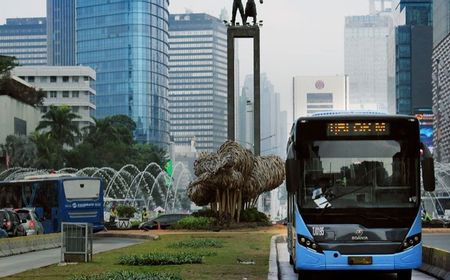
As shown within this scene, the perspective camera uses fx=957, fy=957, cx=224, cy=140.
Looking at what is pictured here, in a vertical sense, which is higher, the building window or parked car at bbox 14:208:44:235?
the building window

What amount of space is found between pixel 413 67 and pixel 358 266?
6356 inches

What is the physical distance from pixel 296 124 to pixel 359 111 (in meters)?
1.35

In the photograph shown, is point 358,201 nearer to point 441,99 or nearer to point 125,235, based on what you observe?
point 125,235

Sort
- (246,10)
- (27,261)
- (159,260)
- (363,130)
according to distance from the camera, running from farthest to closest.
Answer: (246,10)
(27,261)
(159,260)
(363,130)

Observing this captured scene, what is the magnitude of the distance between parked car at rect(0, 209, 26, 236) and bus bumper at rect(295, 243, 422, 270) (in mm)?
22267

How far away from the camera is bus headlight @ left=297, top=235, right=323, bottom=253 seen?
16.5 metres

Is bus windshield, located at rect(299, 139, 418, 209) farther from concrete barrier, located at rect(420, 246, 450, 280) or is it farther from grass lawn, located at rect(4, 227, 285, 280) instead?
concrete barrier, located at rect(420, 246, 450, 280)

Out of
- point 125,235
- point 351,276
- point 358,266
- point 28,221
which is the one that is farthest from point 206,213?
point 358,266

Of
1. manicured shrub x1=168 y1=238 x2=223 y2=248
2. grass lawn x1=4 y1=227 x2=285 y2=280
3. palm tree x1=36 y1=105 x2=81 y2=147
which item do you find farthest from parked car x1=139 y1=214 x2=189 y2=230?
palm tree x1=36 y1=105 x2=81 y2=147

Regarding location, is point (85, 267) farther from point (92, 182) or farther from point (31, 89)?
point (31, 89)

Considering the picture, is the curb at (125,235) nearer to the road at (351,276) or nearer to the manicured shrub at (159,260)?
the manicured shrub at (159,260)

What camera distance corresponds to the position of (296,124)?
17047 mm

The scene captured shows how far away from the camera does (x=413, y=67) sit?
174 metres

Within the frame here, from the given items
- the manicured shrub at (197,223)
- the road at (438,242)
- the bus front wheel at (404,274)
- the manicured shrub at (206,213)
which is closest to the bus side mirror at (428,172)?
the bus front wheel at (404,274)
